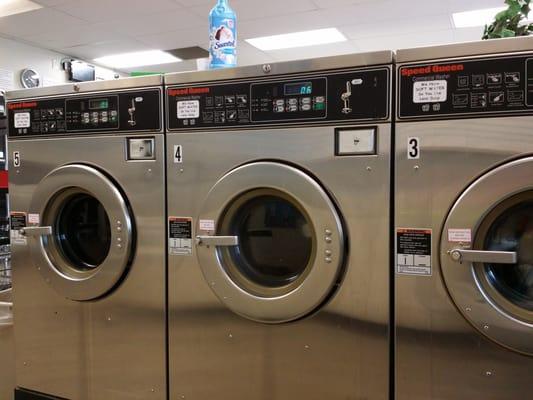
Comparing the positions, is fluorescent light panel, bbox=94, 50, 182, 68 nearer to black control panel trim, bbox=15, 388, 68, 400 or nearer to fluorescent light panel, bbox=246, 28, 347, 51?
fluorescent light panel, bbox=246, 28, 347, 51

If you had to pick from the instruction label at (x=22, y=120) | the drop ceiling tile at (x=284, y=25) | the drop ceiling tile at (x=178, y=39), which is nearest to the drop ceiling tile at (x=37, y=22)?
the drop ceiling tile at (x=178, y=39)

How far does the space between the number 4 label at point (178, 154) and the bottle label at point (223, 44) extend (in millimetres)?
335

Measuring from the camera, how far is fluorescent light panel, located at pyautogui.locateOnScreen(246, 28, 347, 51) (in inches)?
209

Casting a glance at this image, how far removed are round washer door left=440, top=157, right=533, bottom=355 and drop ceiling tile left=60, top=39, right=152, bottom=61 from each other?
5346 millimetres

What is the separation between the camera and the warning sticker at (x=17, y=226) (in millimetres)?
1931

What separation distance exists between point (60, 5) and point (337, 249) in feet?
14.2

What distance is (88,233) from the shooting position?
6.37ft

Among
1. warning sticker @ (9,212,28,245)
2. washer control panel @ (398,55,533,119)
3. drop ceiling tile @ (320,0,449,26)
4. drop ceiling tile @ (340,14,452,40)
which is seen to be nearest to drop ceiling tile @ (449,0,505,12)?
drop ceiling tile @ (320,0,449,26)

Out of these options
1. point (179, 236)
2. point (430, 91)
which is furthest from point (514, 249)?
point (179, 236)

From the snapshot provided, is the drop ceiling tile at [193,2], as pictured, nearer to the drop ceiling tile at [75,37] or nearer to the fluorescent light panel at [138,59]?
the drop ceiling tile at [75,37]

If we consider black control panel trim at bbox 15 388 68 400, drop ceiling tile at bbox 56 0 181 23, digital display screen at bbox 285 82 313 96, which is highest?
drop ceiling tile at bbox 56 0 181 23

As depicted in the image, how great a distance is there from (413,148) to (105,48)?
18.6 feet

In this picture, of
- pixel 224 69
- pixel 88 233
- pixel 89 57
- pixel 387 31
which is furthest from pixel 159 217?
pixel 89 57

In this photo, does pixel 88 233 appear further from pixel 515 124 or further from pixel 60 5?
pixel 60 5
